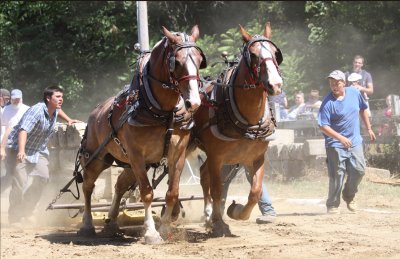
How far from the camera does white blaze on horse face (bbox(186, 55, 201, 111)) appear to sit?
276 inches

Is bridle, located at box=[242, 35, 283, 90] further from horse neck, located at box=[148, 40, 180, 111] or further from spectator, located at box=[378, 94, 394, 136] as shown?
spectator, located at box=[378, 94, 394, 136]

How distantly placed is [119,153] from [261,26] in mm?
12244

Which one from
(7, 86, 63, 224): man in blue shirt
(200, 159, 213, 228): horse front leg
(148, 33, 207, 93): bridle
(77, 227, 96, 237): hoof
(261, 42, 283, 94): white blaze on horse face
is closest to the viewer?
(261, 42, 283, 94): white blaze on horse face

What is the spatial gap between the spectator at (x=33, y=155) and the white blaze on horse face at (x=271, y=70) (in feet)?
12.7

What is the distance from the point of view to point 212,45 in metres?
19.4

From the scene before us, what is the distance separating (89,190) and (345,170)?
142 inches

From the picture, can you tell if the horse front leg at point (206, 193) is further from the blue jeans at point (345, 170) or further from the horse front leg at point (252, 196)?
the blue jeans at point (345, 170)

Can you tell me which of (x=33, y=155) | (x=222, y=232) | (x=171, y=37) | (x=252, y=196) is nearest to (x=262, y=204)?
(x=222, y=232)

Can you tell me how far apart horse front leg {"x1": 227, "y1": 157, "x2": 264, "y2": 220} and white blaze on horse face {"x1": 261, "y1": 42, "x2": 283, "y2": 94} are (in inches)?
49.9

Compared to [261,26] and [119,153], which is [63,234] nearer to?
[119,153]

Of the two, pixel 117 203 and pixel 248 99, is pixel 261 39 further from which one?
pixel 117 203

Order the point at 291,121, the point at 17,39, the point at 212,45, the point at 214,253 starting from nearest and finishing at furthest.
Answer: the point at 214,253 → the point at 291,121 → the point at 212,45 → the point at 17,39

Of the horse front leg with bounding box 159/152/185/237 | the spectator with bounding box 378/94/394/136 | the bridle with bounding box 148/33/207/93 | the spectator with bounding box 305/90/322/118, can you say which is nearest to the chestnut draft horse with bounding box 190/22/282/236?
the horse front leg with bounding box 159/152/185/237

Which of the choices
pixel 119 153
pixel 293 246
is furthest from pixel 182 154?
pixel 293 246
